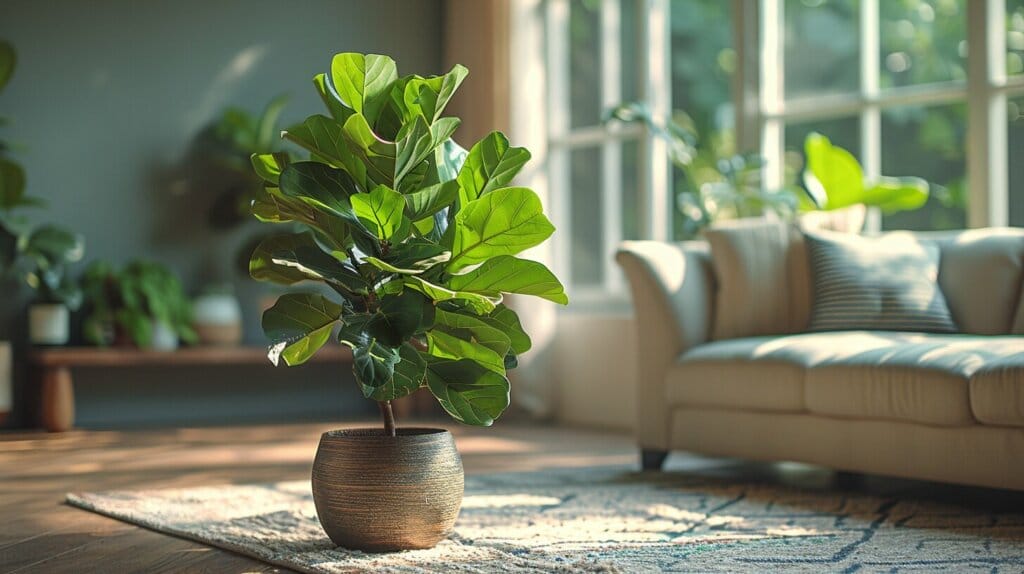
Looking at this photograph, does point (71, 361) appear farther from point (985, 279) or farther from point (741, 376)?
point (985, 279)

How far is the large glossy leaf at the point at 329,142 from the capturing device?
2316mm

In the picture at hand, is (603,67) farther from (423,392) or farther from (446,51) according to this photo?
(423,392)

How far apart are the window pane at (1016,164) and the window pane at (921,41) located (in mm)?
352

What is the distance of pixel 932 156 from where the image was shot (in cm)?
464

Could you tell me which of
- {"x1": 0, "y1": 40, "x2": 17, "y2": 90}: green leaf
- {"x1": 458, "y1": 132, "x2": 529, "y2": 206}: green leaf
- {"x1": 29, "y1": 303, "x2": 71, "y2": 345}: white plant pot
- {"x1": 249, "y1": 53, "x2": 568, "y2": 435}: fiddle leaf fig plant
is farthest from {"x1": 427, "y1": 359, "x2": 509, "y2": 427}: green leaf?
{"x1": 0, "y1": 40, "x2": 17, "y2": 90}: green leaf

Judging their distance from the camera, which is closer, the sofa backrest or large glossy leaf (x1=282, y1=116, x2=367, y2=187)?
large glossy leaf (x1=282, y1=116, x2=367, y2=187)

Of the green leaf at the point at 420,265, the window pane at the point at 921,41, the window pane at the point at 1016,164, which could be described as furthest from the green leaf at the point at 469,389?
the window pane at the point at 921,41

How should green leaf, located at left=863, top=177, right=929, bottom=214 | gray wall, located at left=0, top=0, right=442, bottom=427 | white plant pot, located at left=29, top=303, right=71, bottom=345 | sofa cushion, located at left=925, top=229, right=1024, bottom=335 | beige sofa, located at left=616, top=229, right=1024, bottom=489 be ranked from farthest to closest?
gray wall, located at left=0, top=0, right=442, bottom=427
white plant pot, located at left=29, top=303, right=71, bottom=345
green leaf, located at left=863, top=177, right=929, bottom=214
sofa cushion, located at left=925, top=229, right=1024, bottom=335
beige sofa, located at left=616, top=229, right=1024, bottom=489

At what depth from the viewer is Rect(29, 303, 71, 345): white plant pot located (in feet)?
16.8

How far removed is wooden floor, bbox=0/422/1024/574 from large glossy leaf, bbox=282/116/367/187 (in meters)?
0.79

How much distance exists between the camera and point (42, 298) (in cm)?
519

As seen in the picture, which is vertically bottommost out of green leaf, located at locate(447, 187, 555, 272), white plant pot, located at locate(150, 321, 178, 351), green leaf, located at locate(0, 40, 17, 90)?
white plant pot, located at locate(150, 321, 178, 351)

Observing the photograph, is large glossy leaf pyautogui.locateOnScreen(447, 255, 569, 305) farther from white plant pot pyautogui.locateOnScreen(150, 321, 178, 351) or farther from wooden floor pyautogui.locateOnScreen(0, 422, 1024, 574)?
white plant pot pyautogui.locateOnScreen(150, 321, 178, 351)

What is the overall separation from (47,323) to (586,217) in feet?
8.10
